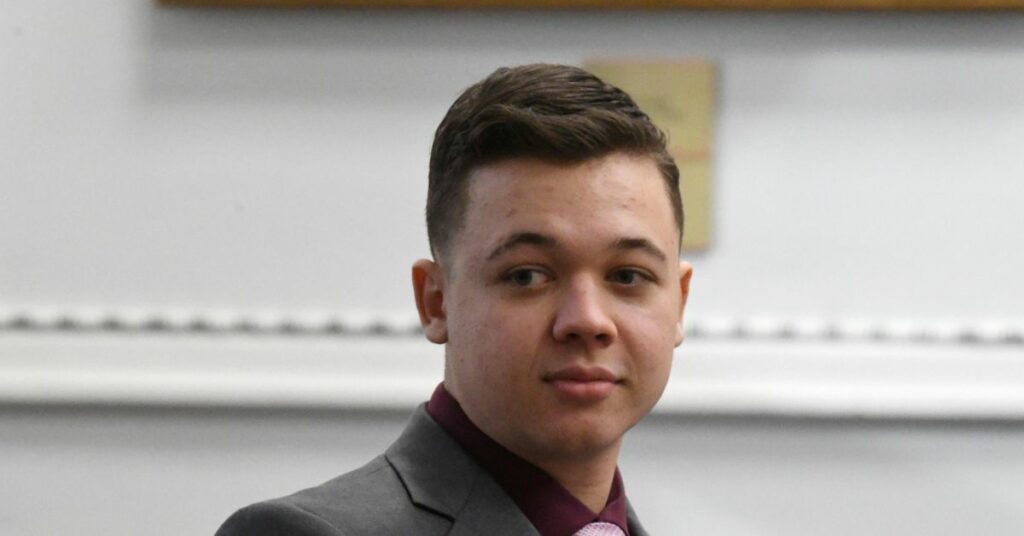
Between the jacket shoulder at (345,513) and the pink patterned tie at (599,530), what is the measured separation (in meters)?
0.07

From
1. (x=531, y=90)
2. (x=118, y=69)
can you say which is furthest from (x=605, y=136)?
(x=118, y=69)

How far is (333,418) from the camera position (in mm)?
1282

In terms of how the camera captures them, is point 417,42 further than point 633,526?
Yes

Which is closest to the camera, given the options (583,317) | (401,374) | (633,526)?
(583,317)

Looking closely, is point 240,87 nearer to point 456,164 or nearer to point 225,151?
point 225,151

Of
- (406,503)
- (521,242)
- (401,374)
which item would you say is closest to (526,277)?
(521,242)

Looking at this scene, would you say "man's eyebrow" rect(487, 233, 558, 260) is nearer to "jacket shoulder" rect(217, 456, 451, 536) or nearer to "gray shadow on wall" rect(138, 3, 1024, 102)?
"jacket shoulder" rect(217, 456, 451, 536)

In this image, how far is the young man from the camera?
0.77 metres

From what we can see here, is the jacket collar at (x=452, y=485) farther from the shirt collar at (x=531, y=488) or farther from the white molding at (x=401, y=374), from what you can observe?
the white molding at (x=401, y=374)

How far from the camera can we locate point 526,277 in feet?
2.56

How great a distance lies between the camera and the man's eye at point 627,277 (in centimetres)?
79

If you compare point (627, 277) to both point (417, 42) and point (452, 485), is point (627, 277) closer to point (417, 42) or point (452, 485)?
point (452, 485)

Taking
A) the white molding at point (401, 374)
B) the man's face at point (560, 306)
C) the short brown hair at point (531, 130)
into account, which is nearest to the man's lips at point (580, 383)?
the man's face at point (560, 306)

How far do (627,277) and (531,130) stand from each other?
0.09m
